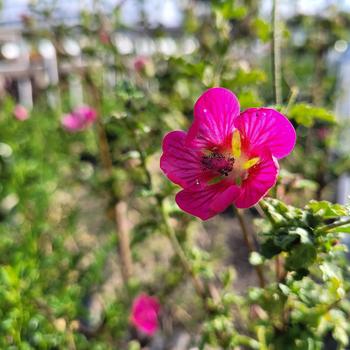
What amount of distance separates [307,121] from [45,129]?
108 inches

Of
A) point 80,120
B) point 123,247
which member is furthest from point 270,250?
point 80,120

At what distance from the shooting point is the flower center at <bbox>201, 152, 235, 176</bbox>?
753mm

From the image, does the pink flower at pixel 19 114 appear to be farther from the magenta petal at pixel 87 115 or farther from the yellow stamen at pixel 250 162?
the yellow stamen at pixel 250 162

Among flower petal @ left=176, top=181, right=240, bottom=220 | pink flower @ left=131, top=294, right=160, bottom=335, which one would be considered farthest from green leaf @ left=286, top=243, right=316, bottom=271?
pink flower @ left=131, top=294, right=160, bottom=335

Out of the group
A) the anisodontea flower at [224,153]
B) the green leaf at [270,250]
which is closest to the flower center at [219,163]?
the anisodontea flower at [224,153]

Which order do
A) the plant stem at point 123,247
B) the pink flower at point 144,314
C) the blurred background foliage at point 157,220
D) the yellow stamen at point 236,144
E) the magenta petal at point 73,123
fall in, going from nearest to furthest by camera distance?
the yellow stamen at point 236,144, the blurred background foliage at point 157,220, the pink flower at point 144,314, the plant stem at point 123,247, the magenta petal at point 73,123

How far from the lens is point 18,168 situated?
2.16 m

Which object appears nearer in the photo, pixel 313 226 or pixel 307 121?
pixel 313 226

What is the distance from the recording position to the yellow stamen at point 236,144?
2.44 ft

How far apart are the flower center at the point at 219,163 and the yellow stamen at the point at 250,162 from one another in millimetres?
22

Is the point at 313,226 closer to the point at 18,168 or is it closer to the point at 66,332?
the point at 66,332

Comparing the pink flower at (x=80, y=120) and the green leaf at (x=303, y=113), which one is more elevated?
the green leaf at (x=303, y=113)

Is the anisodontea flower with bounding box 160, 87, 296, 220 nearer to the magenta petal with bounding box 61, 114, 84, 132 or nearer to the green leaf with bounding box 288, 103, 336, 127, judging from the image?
the green leaf with bounding box 288, 103, 336, 127

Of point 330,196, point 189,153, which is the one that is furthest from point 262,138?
point 330,196
